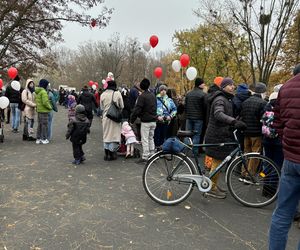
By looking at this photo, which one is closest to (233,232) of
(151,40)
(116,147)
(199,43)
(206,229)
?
(206,229)

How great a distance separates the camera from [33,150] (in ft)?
29.0

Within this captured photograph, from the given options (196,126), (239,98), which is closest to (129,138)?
(196,126)

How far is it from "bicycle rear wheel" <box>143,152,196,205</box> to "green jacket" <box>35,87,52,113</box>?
17.4 ft

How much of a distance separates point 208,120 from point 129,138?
6.50 ft

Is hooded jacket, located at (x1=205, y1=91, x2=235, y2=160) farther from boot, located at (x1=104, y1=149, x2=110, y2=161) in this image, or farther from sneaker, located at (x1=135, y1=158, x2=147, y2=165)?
boot, located at (x1=104, y1=149, x2=110, y2=161)

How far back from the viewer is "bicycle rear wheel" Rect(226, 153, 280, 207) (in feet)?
16.0

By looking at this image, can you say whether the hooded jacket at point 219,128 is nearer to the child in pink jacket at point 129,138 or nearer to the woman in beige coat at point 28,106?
the child in pink jacket at point 129,138

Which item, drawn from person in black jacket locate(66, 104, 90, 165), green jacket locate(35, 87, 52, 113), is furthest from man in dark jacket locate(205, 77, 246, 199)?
green jacket locate(35, 87, 52, 113)

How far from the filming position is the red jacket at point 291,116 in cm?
Result: 284

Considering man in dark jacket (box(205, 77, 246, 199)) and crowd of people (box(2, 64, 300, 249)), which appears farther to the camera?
man in dark jacket (box(205, 77, 246, 199))

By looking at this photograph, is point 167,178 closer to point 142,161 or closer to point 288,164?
point 288,164

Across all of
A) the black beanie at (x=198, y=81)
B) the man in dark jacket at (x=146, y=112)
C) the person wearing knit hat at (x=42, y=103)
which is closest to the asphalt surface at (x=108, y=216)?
the man in dark jacket at (x=146, y=112)

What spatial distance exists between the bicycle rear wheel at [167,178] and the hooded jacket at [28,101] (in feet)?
20.3

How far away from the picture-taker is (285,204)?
296 cm
